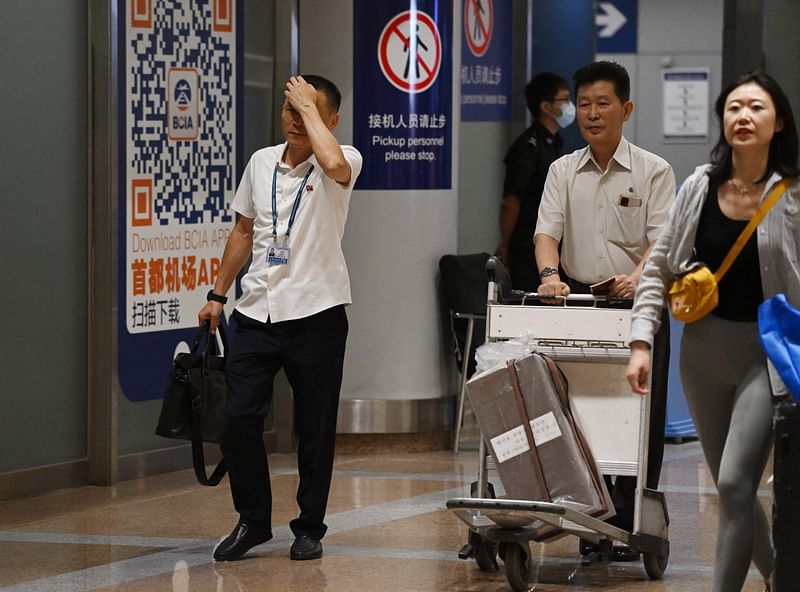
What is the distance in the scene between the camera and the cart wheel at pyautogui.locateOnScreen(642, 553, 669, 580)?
5.47 meters

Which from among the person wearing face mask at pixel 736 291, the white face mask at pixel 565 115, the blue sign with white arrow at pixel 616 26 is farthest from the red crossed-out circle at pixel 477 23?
the blue sign with white arrow at pixel 616 26

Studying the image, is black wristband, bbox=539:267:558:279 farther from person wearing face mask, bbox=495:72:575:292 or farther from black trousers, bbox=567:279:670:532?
person wearing face mask, bbox=495:72:575:292

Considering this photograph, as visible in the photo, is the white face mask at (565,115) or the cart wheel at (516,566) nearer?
the cart wheel at (516,566)

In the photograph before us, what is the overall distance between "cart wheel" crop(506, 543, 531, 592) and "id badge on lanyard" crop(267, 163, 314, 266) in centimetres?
133

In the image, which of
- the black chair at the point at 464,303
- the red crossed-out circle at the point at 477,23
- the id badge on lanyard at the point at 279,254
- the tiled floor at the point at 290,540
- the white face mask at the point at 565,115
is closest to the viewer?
the tiled floor at the point at 290,540

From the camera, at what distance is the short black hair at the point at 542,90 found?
31.2 feet

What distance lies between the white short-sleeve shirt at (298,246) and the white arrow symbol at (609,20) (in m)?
11.8

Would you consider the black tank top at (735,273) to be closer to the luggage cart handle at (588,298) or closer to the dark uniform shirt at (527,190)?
the luggage cart handle at (588,298)

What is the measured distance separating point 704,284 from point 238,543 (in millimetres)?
2270

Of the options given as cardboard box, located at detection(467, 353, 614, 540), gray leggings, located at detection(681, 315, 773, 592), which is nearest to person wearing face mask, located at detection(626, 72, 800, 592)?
gray leggings, located at detection(681, 315, 773, 592)

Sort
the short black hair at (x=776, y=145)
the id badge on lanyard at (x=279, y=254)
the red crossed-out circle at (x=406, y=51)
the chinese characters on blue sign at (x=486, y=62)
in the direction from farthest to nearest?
the chinese characters on blue sign at (x=486, y=62), the red crossed-out circle at (x=406, y=51), the id badge on lanyard at (x=279, y=254), the short black hair at (x=776, y=145)

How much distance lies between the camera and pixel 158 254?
774 cm

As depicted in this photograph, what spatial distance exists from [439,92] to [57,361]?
102 inches

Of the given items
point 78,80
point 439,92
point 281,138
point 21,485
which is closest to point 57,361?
point 21,485
